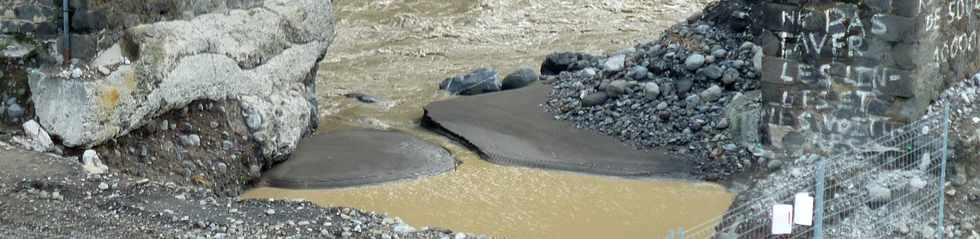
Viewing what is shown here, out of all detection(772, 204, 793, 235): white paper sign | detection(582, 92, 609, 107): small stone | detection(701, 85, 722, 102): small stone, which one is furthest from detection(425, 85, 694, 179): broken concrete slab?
detection(772, 204, 793, 235): white paper sign

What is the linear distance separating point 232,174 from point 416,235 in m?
2.55

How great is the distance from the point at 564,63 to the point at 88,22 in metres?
5.19

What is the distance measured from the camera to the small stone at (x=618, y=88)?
13.1 m

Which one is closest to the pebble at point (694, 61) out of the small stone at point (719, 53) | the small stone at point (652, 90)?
the small stone at point (719, 53)

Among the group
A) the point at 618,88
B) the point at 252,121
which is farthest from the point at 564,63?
the point at 252,121

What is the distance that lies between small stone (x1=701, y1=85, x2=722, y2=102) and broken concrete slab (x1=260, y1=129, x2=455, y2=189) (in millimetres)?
2036

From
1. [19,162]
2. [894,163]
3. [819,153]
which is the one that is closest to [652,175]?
[819,153]

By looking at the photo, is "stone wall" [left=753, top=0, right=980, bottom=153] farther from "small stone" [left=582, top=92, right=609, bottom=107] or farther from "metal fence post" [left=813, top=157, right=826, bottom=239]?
"small stone" [left=582, top=92, right=609, bottom=107]

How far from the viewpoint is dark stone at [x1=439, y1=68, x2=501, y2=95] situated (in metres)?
14.5

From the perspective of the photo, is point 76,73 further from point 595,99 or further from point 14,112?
point 595,99

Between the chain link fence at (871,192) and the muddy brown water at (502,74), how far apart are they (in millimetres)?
1341

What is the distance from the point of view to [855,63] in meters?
9.86

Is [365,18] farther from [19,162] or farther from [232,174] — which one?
[19,162]

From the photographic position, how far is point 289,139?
11969mm
